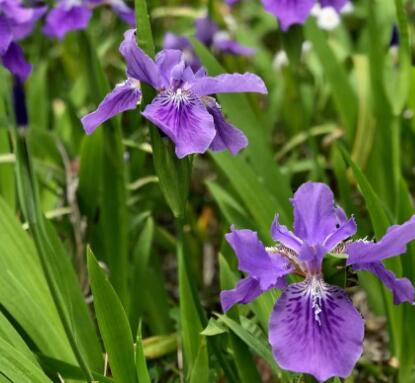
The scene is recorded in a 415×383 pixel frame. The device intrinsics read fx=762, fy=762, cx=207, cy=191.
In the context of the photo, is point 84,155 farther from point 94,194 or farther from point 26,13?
point 26,13

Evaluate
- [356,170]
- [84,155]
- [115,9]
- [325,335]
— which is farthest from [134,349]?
[115,9]

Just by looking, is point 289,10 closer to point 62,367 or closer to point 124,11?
point 124,11

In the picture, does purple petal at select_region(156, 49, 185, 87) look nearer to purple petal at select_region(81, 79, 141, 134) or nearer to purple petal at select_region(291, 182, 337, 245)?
purple petal at select_region(81, 79, 141, 134)

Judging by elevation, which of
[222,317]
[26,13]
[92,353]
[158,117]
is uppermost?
[26,13]

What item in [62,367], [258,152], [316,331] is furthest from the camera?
[258,152]

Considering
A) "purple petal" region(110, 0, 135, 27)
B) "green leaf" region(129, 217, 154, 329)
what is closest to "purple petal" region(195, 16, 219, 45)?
"purple petal" region(110, 0, 135, 27)

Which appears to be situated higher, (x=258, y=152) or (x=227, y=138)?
(x=227, y=138)

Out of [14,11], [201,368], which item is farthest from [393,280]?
[14,11]
